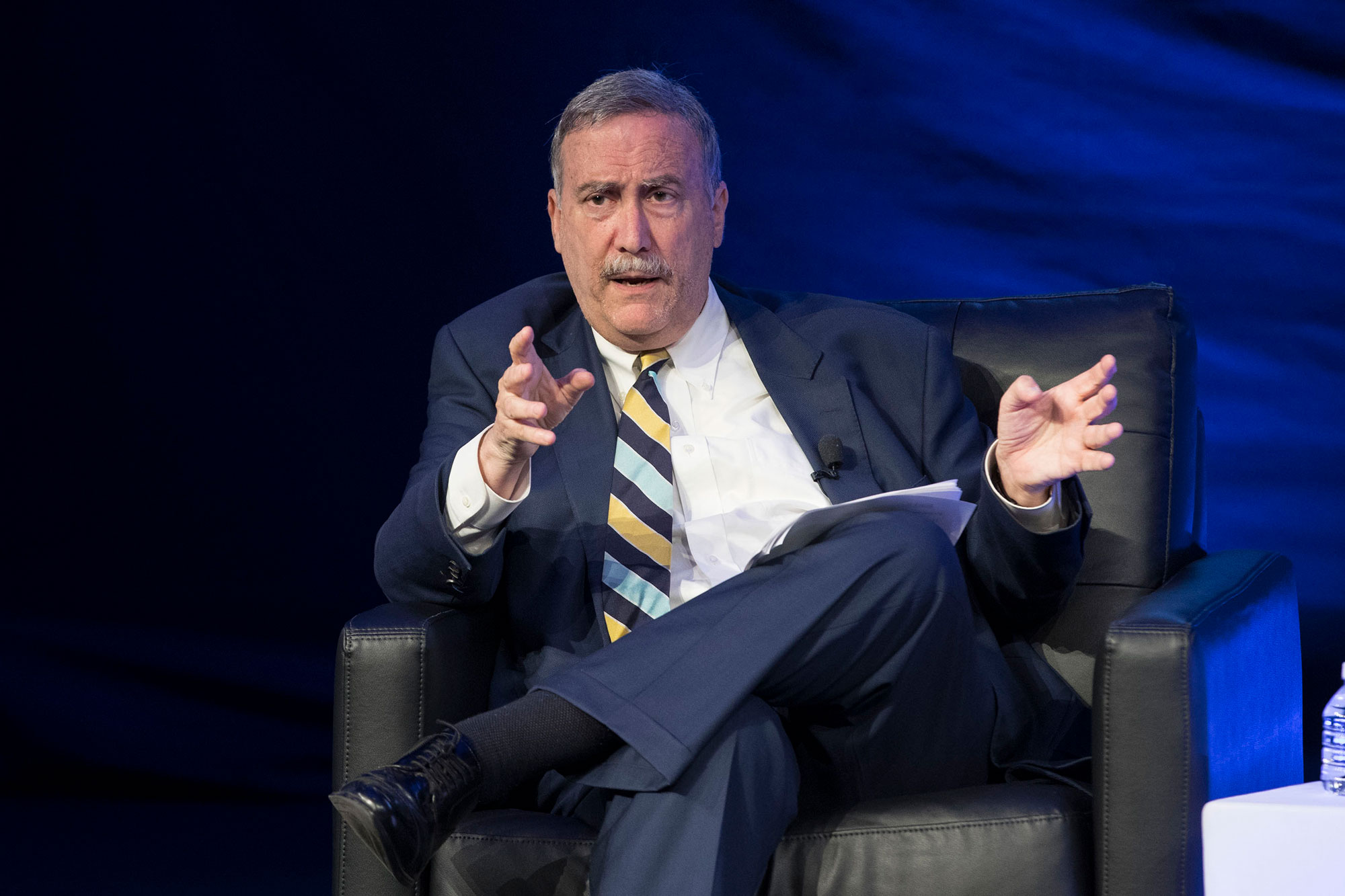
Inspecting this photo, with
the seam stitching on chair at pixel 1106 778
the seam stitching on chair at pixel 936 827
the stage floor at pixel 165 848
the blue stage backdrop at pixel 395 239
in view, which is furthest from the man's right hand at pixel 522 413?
the blue stage backdrop at pixel 395 239

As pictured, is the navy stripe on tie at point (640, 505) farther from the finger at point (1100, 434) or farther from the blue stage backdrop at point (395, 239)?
the blue stage backdrop at point (395, 239)

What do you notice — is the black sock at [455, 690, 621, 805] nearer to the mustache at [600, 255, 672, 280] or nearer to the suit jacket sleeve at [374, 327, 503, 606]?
the suit jacket sleeve at [374, 327, 503, 606]

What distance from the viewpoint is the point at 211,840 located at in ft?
8.54

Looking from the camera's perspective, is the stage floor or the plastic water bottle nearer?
the plastic water bottle

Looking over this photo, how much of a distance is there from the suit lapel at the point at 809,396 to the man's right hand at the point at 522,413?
42cm

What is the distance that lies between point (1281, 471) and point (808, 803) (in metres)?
1.67

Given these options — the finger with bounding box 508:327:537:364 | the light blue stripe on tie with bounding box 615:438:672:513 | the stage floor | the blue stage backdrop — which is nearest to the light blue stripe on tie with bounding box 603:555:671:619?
the light blue stripe on tie with bounding box 615:438:672:513

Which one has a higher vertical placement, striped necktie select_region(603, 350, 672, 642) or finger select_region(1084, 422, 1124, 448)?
finger select_region(1084, 422, 1124, 448)

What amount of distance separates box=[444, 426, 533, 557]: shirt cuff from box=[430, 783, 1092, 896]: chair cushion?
345 millimetres

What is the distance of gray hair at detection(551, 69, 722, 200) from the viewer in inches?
75.9

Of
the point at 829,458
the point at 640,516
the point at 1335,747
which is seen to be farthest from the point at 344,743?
the point at 1335,747

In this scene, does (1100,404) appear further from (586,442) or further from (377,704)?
(377,704)

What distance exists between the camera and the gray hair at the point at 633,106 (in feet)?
6.32

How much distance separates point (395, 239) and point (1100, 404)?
1896 mm
